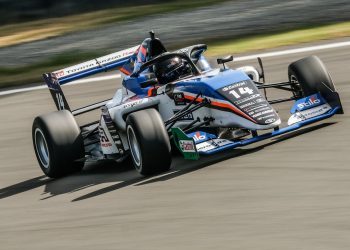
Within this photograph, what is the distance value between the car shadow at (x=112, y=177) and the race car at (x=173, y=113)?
116 mm

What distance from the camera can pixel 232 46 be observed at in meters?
18.9

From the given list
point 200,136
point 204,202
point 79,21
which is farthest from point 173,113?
point 79,21

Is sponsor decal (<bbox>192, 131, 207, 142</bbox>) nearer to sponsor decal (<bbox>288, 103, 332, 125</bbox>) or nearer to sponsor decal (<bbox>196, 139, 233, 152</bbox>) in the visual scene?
sponsor decal (<bbox>196, 139, 233, 152</bbox>)

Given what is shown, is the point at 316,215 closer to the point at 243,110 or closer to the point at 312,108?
the point at 243,110

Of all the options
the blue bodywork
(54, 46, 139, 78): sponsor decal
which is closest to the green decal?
the blue bodywork

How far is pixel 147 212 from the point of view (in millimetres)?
8430

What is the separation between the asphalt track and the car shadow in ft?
0.04

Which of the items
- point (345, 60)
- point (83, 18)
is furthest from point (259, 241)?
point (83, 18)

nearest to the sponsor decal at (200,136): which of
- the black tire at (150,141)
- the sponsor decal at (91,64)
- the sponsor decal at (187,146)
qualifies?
the sponsor decal at (187,146)

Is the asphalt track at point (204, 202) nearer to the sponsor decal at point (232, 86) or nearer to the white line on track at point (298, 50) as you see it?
the sponsor decal at point (232, 86)

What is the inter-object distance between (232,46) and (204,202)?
1078 cm

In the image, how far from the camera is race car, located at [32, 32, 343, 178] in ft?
31.6

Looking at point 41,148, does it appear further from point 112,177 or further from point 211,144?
point 211,144

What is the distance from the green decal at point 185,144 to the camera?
377 inches
